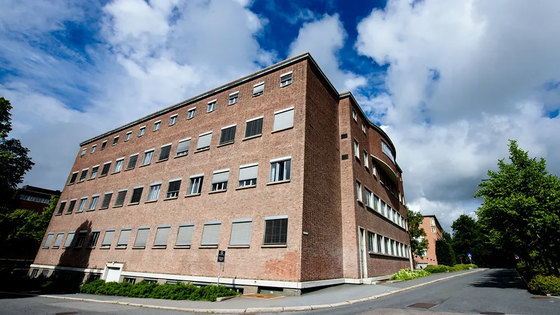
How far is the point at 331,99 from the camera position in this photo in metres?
23.4

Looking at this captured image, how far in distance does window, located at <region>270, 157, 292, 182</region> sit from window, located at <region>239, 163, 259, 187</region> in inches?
51.7

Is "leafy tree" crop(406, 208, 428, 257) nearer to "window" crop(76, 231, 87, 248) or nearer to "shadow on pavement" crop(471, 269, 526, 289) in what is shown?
"shadow on pavement" crop(471, 269, 526, 289)

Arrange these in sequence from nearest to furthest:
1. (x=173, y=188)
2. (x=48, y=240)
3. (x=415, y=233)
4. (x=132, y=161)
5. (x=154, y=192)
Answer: (x=173, y=188) < (x=154, y=192) < (x=132, y=161) < (x=48, y=240) < (x=415, y=233)

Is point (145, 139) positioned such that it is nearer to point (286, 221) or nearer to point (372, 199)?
point (286, 221)

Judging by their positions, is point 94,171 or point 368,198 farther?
point 94,171

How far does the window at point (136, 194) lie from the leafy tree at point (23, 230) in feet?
95.3

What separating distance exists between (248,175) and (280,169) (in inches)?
99.6

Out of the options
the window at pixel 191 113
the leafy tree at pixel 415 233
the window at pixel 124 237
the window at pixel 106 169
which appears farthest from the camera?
the leafy tree at pixel 415 233

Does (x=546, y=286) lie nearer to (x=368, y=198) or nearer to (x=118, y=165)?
(x=368, y=198)

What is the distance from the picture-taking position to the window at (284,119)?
18991mm

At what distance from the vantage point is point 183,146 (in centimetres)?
2464

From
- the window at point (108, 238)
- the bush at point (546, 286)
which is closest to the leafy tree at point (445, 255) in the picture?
the bush at point (546, 286)

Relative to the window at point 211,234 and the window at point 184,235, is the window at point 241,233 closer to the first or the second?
the window at point 211,234

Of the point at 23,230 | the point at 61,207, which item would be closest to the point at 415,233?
the point at 61,207
